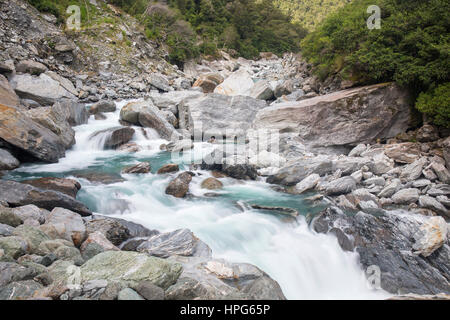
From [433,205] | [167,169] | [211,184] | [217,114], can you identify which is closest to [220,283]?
[211,184]

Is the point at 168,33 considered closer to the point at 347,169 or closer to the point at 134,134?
the point at 134,134

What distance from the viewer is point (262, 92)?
15.8m

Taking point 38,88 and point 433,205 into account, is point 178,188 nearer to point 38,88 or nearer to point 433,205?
point 433,205

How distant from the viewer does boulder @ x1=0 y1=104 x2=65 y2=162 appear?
7355 mm

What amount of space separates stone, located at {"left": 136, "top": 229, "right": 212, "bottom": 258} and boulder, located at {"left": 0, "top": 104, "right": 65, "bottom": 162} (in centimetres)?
546

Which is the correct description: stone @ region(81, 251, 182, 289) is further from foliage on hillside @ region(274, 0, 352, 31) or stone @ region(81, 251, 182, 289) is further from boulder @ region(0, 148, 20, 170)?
foliage on hillside @ region(274, 0, 352, 31)

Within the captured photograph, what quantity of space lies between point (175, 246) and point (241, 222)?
193 cm

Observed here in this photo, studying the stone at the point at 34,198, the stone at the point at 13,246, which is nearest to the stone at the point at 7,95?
the stone at the point at 34,198

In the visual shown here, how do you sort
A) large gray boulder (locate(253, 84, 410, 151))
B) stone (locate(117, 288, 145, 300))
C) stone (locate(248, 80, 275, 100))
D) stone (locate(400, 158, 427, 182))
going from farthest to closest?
stone (locate(248, 80, 275, 100)), large gray boulder (locate(253, 84, 410, 151)), stone (locate(400, 158, 427, 182)), stone (locate(117, 288, 145, 300))

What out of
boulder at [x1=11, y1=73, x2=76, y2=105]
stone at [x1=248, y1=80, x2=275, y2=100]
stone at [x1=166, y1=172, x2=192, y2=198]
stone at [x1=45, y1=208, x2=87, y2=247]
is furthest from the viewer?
stone at [x1=248, y1=80, x2=275, y2=100]

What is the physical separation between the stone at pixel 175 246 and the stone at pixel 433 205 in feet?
18.5

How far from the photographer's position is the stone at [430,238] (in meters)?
4.92

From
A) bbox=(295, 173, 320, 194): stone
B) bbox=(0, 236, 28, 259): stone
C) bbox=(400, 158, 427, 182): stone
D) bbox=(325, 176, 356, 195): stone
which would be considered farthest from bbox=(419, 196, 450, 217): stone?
bbox=(0, 236, 28, 259): stone

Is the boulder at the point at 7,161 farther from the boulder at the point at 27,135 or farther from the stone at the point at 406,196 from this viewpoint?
the stone at the point at 406,196
